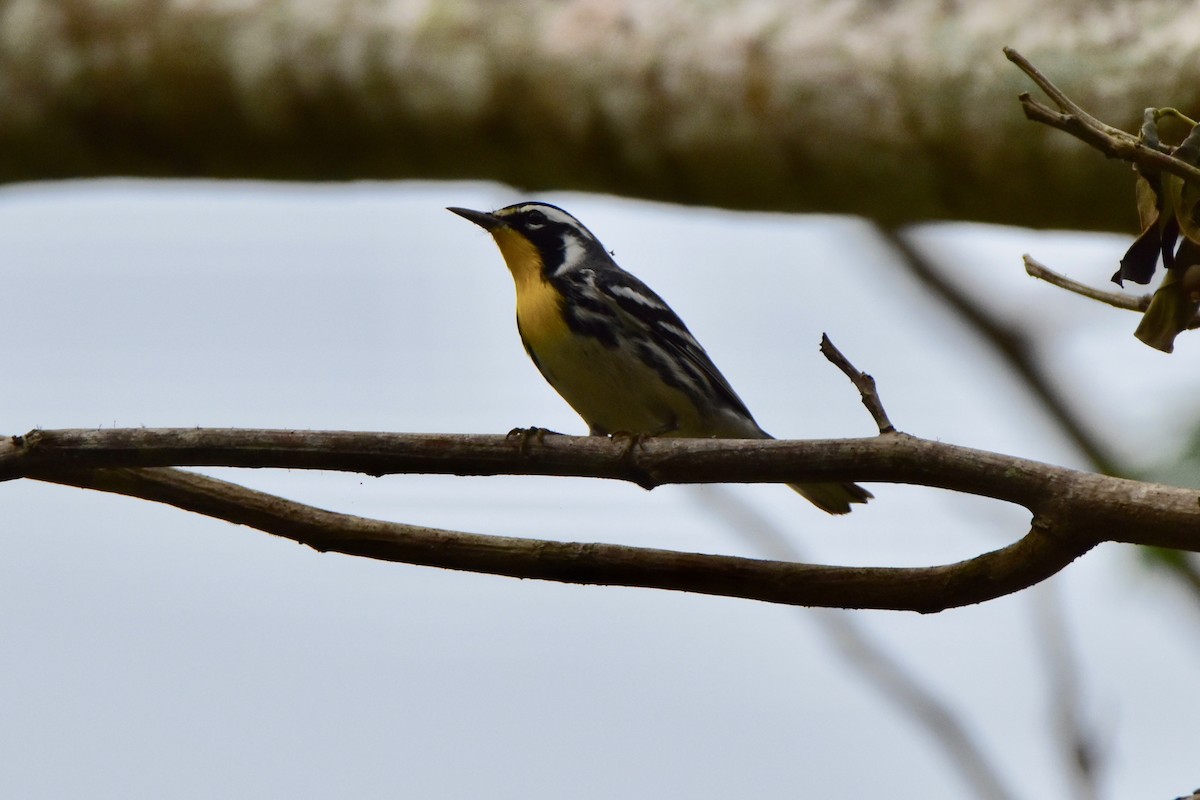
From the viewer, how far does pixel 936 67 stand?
4652 millimetres

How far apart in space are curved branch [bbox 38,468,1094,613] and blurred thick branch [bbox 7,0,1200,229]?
88.1 inches

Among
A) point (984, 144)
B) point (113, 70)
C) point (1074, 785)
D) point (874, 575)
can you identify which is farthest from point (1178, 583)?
point (113, 70)

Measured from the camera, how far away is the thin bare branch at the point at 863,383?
8.68 ft

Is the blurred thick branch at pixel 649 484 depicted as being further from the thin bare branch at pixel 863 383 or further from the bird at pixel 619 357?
the bird at pixel 619 357

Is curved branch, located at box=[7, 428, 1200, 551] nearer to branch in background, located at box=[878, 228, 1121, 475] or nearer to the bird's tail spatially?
the bird's tail

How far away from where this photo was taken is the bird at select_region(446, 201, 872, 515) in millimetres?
5094

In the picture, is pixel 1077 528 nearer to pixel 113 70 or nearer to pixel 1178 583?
pixel 1178 583

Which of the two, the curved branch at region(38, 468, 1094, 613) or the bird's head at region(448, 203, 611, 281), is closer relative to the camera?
the curved branch at region(38, 468, 1094, 613)

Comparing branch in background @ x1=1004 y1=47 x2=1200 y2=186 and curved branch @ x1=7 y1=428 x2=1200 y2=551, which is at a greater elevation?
branch in background @ x1=1004 y1=47 x2=1200 y2=186

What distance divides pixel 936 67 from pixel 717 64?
75 cm

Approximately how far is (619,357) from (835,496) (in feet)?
2.97

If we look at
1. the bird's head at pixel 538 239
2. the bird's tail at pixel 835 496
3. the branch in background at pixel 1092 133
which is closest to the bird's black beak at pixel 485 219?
the bird's head at pixel 538 239

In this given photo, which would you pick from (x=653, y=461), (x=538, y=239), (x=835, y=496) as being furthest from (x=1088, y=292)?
(x=538, y=239)

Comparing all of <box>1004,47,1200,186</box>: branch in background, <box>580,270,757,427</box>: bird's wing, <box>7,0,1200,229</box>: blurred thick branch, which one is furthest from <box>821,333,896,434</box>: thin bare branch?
<box>580,270,757,427</box>: bird's wing
